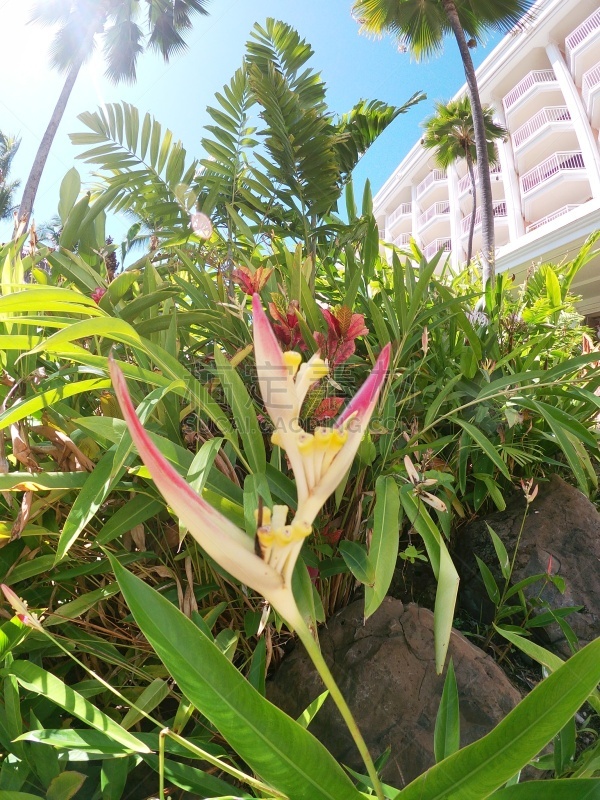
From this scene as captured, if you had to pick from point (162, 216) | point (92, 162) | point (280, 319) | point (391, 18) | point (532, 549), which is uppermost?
point (391, 18)

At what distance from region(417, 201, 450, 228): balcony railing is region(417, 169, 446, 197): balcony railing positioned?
72 cm

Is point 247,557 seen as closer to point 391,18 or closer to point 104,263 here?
point 104,263

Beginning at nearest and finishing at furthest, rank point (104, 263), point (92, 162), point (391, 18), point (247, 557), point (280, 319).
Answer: point (247, 557)
point (280, 319)
point (104, 263)
point (92, 162)
point (391, 18)

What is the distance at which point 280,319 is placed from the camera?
586mm

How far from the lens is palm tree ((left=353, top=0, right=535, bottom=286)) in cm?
516

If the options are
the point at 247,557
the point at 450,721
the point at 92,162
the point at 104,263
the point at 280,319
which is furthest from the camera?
the point at 92,162

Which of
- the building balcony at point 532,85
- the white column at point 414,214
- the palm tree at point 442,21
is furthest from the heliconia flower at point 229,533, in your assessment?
the white column at point 414,214

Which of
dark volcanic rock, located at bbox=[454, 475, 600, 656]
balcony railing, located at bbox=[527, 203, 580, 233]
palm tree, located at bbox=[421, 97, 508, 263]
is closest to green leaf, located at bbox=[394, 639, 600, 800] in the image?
dark volcanic rock, located at bbox=[454, 475, 600, 656]

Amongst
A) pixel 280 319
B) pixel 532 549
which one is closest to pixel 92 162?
pixel 280 319

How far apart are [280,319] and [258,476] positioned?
0.20m

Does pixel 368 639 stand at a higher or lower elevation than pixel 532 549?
higher

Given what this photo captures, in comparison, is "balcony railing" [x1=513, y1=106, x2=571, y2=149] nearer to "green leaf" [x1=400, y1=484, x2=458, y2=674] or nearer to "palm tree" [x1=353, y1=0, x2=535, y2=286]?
"palm tree" [x1=353, y1=0, x2=535, y2=286]

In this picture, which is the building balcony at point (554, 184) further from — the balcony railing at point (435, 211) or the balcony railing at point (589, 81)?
the balcony railing at point (435, 211)

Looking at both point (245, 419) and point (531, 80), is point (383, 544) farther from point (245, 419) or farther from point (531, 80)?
point (531, 80)
